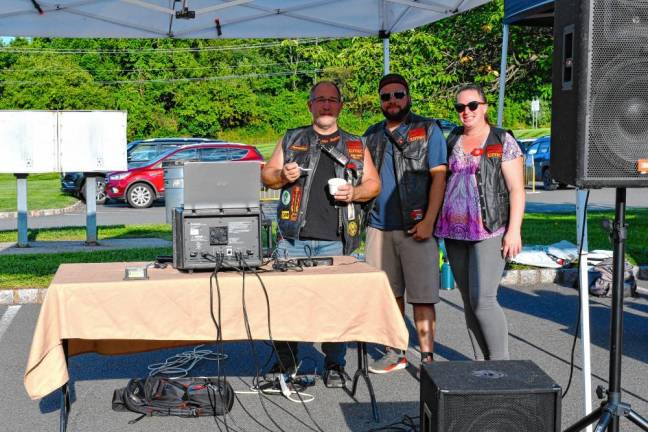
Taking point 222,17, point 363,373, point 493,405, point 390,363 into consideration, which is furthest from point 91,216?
point 493,405

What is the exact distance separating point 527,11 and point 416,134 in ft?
11.7

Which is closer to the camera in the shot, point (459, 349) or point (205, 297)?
point (205, 297)

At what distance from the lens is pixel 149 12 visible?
8.85 metres

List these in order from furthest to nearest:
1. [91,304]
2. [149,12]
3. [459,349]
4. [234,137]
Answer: [234,137] < [149,12] < [459,349] < [91,304]

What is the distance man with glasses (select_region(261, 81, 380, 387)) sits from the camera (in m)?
5.78

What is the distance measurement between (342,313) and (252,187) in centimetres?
89

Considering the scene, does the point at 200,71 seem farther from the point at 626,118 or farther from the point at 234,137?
the point at 626,118

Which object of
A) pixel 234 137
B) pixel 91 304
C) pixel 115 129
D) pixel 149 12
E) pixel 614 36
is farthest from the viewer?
pixel 234 137

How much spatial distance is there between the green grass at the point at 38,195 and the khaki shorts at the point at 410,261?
1659 centimetres

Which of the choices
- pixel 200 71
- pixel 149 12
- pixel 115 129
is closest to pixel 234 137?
pixel 200 71

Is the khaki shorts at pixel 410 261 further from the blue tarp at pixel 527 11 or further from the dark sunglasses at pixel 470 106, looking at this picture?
the blue tarp at pixel 527 11

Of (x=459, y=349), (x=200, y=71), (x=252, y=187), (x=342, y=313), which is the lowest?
(x=459, y=349)

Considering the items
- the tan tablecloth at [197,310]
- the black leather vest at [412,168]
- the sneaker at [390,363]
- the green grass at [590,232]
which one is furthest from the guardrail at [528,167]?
the tan tablecloth at [197,310]

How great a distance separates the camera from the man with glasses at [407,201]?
5965mm
